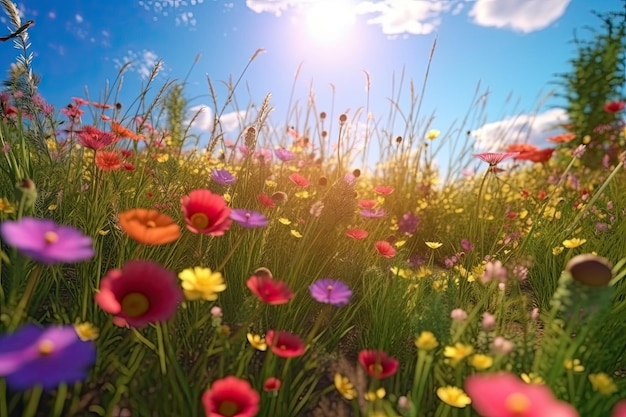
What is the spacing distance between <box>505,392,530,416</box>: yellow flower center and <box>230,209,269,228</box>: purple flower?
73 centimetres

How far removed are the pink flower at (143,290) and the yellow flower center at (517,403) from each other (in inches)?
21.3

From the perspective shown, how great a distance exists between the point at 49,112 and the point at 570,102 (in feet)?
22.9

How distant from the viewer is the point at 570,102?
6.73 m

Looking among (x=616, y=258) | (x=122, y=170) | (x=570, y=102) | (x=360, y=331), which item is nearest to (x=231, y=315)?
(x=360, y=331)

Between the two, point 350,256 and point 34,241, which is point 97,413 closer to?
point 34,241

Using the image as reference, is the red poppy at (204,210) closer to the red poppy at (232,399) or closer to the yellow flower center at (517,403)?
the red poppy at (232,399)

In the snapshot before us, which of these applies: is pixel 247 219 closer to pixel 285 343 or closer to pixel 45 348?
pixel 285 343

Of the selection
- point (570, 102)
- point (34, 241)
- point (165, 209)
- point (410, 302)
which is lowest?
point (410, 302)

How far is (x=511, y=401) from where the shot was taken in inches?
20.4

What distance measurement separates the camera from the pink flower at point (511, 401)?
1.67 feet

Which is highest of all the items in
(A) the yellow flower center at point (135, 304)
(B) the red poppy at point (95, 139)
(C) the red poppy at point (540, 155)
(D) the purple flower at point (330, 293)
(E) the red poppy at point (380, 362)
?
(C) the red poppy at point (540, 155)

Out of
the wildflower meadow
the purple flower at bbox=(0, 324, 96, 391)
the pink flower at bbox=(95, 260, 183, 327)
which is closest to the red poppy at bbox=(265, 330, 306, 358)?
the wildflower meadow

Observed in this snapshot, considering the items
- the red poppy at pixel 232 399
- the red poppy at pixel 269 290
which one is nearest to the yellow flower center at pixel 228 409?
the red poppy at pixel 232 399

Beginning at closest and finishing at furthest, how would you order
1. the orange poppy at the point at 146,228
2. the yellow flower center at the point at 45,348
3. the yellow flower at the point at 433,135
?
the yellow flower center at the point at 45,348 → the orange poppy at the point at 146,228 → the yellow flower at the point at 433,135
